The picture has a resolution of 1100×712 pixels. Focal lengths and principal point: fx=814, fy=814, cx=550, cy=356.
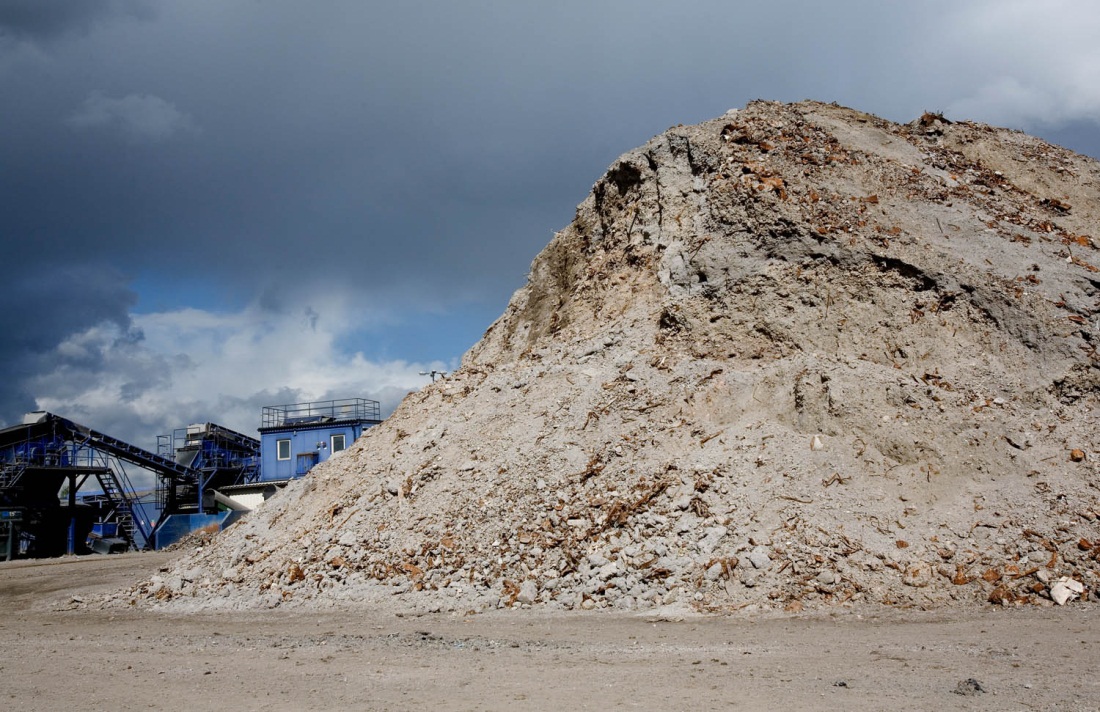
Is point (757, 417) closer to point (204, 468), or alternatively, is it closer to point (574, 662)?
point (574, 662)

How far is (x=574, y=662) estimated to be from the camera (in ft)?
27.9

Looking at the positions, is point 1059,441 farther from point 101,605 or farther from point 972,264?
point 101,605

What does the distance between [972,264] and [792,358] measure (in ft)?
15.9

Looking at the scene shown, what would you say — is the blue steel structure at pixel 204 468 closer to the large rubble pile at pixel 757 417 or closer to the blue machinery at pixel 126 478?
the blue machinery at pixel 126 478

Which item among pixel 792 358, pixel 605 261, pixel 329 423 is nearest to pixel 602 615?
pixel 792 358

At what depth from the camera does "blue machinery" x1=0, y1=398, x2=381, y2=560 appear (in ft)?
115

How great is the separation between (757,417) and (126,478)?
36771 mm

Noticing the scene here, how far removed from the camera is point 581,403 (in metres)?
16.2

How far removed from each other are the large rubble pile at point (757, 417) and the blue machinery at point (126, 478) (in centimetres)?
2143

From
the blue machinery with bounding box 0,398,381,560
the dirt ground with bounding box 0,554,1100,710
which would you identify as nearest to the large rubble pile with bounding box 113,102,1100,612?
the dirt ground with bounding box 0,554,1100,710

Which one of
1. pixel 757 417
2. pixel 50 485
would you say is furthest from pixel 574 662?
pixel 50 485

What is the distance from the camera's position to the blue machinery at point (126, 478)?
35062 millimetres

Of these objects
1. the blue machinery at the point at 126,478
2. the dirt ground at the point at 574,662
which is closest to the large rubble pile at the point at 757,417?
the dirt ground at the point at 574,662

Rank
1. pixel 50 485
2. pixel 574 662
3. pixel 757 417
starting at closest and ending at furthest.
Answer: pixel 574 662, pixel 757 417, pixel 50 485
